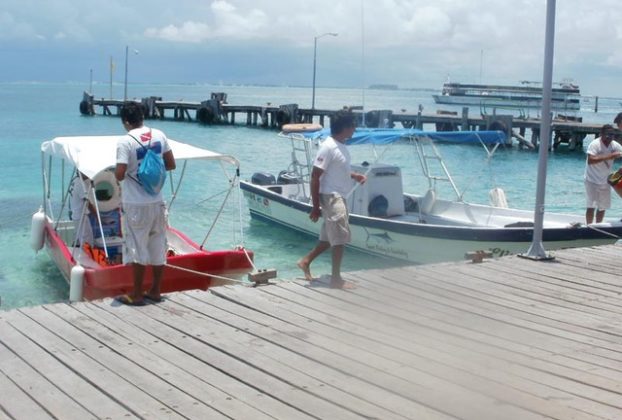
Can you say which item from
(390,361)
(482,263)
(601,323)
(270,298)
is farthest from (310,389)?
(482,263)

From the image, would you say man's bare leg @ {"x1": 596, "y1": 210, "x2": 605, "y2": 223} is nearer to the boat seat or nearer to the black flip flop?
the boat seat

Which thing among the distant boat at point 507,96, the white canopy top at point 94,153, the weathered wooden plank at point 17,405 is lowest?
the weathered wooden plank at point 17,405

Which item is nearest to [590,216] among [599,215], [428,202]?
[599,215]

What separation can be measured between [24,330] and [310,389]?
2261 millimetres

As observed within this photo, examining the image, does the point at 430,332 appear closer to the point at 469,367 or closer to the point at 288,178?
the point at 469,367

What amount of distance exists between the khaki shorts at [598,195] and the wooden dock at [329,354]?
4565 mm

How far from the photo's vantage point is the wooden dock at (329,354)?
4195 mm

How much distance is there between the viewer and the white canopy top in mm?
9141

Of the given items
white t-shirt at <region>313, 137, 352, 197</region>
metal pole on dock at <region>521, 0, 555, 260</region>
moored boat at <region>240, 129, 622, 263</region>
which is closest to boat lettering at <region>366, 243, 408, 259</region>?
moored boat at <region>240, 129, 622, 263</region>

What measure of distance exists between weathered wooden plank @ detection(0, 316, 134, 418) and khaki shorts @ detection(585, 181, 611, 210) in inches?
346

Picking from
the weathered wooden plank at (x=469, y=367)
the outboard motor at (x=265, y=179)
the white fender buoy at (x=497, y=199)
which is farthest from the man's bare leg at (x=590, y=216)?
the outboard motor at (x=265, y=179)

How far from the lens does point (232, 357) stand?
16.3 ft

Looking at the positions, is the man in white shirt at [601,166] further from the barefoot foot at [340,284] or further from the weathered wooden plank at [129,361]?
the weathered wooden plank at [129,361]

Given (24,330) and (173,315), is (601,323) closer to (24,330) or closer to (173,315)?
(173,315)
